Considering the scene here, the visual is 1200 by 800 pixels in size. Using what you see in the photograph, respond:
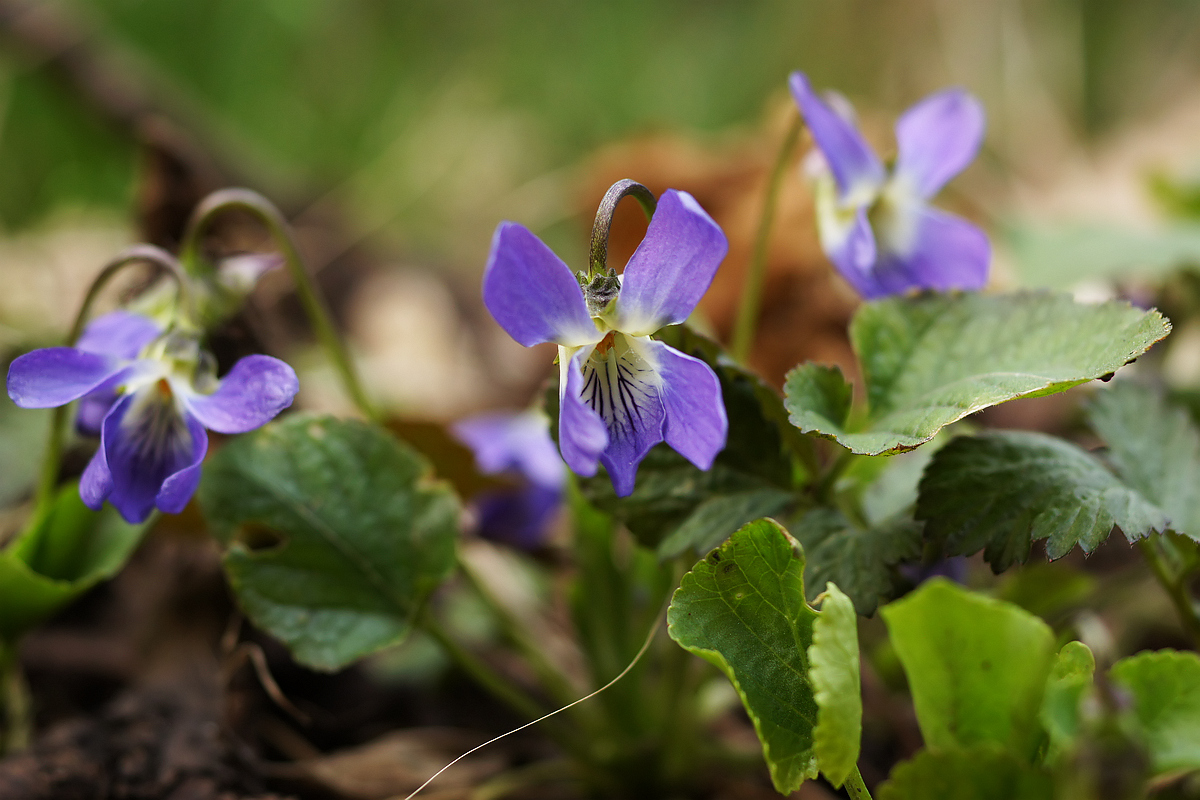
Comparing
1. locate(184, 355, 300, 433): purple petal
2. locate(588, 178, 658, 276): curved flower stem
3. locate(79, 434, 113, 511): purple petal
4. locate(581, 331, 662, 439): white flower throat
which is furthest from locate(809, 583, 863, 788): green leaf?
locate(79, 434, 113, 511): purple petal

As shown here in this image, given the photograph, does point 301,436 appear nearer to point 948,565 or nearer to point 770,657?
point 770,657

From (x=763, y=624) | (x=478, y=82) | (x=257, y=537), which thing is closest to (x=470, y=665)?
(x=257, y=537)

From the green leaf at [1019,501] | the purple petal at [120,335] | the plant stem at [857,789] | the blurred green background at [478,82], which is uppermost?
the blurred green background at [478,82]

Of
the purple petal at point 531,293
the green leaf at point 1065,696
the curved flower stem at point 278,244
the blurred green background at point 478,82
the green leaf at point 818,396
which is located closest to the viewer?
the green leaf at point 1065,696

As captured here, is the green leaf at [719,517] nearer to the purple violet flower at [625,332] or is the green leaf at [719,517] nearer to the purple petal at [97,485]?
the purple violet flower at [625,332]

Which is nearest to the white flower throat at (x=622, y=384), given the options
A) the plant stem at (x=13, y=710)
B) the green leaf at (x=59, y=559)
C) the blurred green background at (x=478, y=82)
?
the green leaf at (x=59, y=559)

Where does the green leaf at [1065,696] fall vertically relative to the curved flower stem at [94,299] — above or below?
below

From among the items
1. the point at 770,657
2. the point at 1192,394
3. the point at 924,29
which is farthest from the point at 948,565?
the point at 924,29
